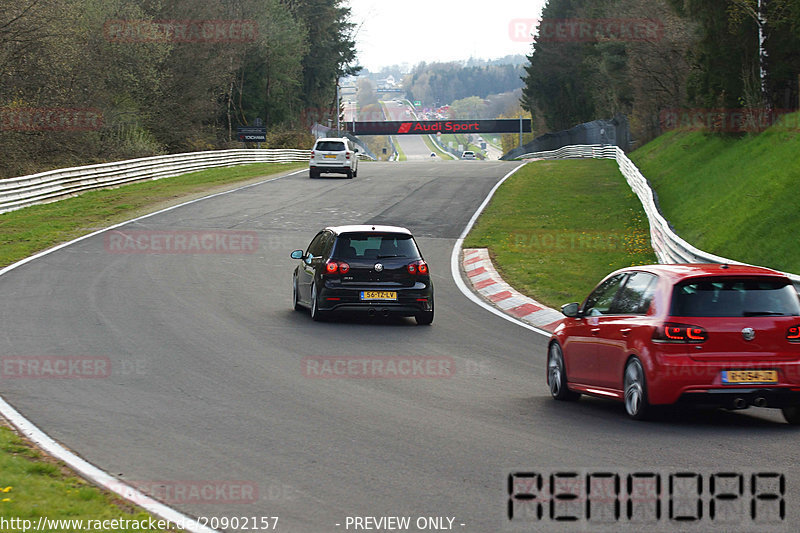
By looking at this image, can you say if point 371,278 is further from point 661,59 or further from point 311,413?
point 661,59

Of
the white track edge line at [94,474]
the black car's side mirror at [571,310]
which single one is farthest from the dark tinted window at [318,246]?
the white track edge line at [94,474]

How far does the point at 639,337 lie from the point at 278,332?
6.42m

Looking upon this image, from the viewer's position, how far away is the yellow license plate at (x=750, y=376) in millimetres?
8734

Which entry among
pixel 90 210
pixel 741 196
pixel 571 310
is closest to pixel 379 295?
pixel 571 310

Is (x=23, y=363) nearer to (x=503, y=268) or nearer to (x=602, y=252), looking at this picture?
(x=503, y=268)

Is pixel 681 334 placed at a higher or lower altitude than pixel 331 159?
lower

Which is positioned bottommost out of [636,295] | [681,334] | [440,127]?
[681,334]

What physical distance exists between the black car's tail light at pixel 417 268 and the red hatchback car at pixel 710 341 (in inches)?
255

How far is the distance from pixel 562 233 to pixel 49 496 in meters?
21.6

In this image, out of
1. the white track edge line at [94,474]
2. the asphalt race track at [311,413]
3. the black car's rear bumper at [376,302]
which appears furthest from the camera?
the black car's rear bumper at [376,302]

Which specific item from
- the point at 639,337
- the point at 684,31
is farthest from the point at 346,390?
the point at 684,31

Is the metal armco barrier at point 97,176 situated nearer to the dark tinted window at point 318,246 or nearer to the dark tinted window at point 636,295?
the dark tinted window at point 318,246

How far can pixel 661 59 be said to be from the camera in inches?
1940

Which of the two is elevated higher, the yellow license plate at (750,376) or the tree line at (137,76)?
the tree line at (137,76)
